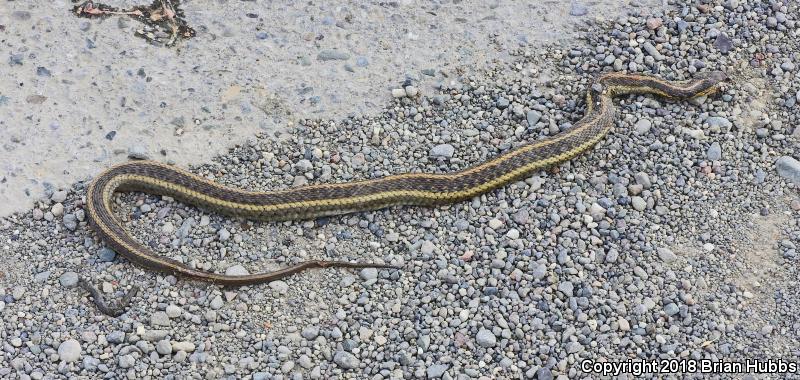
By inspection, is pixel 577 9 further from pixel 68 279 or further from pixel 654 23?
pixel 68 279

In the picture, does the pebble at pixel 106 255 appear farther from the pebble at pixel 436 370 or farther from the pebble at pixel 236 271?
the pebble at pixel 436 370

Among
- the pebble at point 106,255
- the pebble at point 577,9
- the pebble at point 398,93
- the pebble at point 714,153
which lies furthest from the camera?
the pebble at point 577,9

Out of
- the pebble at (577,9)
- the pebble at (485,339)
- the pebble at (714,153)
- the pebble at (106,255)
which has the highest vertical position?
the pebble at (577,9)

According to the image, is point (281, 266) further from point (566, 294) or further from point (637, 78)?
point (637, 78)

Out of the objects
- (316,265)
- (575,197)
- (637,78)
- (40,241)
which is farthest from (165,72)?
(637,78)

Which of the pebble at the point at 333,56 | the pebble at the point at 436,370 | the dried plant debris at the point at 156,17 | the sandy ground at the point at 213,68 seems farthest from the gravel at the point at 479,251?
the dried plant debris at the point at 156,17

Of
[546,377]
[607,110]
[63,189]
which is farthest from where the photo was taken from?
[607,110]
